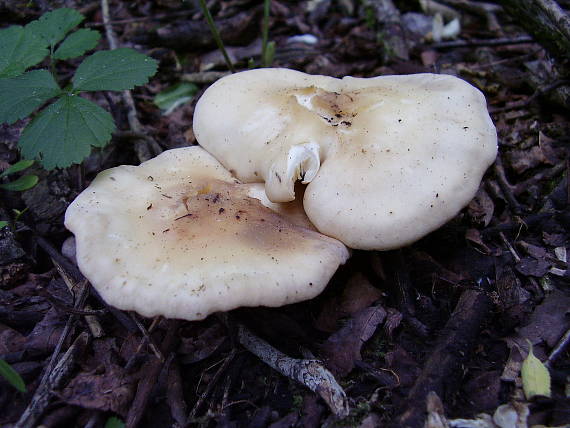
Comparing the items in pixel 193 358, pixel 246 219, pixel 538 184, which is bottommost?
pixel 193 358

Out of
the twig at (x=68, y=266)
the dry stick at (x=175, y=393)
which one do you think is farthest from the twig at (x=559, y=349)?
the twig at (x=68, y=266)

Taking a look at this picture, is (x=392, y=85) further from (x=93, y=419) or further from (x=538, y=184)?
(x=93, y=419)

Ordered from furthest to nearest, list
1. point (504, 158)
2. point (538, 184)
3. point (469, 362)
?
point (504, 158)
point (538, 184)
point (469, 362)

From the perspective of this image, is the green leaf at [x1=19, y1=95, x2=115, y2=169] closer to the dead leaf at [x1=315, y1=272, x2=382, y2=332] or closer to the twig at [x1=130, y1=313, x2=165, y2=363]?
the twig at [x1=130, y1=313, x2=165, y2=363]

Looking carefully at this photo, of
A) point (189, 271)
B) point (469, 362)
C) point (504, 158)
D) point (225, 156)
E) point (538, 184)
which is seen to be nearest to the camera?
point (189, 271)

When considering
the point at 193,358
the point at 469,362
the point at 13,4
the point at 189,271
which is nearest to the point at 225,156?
the point at 189,271

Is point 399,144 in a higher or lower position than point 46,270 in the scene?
higher

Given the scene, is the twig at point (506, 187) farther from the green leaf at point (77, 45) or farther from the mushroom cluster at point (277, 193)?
the green leaf at point (77, 45)

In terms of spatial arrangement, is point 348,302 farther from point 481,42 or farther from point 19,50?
point 481,42
